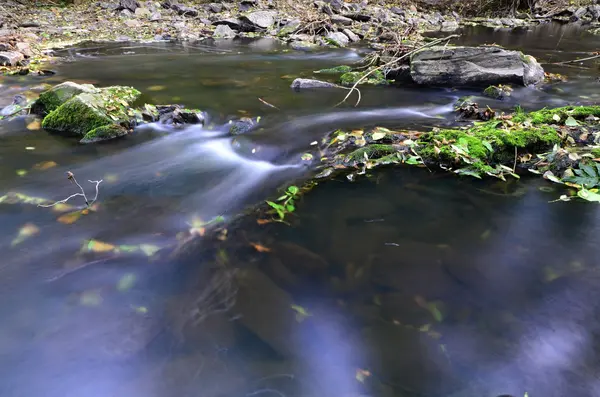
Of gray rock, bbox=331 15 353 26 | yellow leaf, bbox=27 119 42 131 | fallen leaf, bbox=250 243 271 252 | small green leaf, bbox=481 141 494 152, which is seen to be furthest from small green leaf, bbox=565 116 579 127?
gray rock, bbox=331 15 353 26

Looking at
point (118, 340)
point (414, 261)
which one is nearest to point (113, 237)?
→ point (118, 340)

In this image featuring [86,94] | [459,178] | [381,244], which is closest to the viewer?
[381,244]

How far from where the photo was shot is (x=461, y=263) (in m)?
3.36

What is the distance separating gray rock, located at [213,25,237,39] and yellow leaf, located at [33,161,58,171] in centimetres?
1319

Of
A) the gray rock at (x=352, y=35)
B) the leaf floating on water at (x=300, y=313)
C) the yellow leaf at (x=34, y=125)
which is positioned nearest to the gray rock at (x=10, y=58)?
the yellow leaf at (x=34, y=125)

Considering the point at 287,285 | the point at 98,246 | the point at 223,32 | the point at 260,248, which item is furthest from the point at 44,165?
the point at 223,32

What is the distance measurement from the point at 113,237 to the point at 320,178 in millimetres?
2375

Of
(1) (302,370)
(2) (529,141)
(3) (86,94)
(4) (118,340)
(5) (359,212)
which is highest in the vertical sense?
(3) (86,94)

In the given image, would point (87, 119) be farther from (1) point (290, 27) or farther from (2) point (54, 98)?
(1) point (290, 27)

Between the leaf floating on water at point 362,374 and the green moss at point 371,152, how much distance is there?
3.03 metres

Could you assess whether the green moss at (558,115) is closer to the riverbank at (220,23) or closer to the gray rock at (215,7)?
the riverbank at (220,23)

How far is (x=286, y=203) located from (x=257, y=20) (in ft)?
53.9

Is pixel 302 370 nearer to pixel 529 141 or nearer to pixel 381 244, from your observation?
pixel 381 244

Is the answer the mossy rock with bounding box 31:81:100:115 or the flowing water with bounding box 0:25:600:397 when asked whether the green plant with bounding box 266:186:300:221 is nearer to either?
the flowing water with bounding box 0:25:600:397
